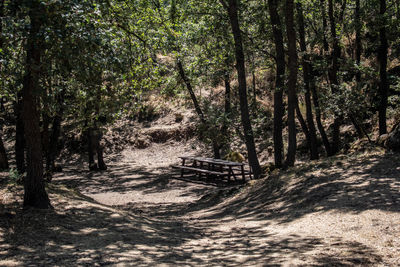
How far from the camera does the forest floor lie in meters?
4.66

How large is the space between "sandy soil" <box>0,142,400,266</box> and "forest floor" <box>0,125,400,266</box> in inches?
0.6

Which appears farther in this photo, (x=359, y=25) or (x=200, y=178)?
(x=200, y=178)

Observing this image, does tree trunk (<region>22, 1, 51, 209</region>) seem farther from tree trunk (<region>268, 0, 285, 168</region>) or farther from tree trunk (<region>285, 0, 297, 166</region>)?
tree trunk (<region>268, 0, 285, 168</region>)

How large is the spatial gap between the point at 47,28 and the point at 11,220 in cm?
322

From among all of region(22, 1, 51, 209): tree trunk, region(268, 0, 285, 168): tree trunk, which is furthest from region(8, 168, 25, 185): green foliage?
region(268, 0, 285, 168): tree trunk

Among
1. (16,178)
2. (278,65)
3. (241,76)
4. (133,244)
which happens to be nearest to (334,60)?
(278,65)

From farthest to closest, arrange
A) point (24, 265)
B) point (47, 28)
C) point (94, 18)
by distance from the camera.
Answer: point (94, 18)
point (47, 28)
point (24, 265)

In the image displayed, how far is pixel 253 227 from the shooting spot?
6816 millimetres

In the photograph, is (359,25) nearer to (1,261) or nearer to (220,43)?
(220,43)

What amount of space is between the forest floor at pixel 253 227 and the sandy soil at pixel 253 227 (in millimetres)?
14

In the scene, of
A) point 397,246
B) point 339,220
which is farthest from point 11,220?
point 397,246

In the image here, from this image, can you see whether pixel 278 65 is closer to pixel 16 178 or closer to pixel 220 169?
pixel 220 169

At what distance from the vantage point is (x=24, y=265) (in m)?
4.32

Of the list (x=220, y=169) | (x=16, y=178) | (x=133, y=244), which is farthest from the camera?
(x=220, y=169)
